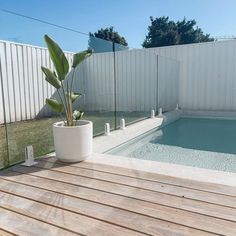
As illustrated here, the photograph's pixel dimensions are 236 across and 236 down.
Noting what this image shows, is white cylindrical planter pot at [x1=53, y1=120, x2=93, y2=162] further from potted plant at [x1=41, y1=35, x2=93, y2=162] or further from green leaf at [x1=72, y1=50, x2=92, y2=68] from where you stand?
green leaf at [x1=72, y1=50, x2=92, y2=68]

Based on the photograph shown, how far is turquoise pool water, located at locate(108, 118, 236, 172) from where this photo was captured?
3917mm

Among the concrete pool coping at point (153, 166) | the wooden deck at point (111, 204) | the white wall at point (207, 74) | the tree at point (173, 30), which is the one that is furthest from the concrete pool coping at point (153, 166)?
the tree at point (173, 30)

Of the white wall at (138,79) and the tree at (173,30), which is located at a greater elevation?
the tree at (173,30)

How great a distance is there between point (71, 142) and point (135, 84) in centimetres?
374

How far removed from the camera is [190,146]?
472 cm

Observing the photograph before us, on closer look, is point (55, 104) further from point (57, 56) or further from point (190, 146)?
point (190, 146)

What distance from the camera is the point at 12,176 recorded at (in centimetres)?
238

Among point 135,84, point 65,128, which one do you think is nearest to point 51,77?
point 65,128

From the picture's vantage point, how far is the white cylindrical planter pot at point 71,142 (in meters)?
2.69

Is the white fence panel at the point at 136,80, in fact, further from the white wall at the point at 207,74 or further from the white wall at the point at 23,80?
the white wall at the point at 207,74

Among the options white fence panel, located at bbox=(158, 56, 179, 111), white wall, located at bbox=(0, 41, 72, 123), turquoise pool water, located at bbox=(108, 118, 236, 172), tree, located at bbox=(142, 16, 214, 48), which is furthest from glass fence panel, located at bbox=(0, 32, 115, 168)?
tree, located at bbox=(142, 16, 214, 48)

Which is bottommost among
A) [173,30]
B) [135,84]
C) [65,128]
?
[65,128]

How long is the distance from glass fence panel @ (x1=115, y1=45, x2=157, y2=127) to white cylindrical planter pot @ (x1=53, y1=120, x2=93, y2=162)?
84.3 inches

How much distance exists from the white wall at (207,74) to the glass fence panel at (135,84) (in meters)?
2.05
